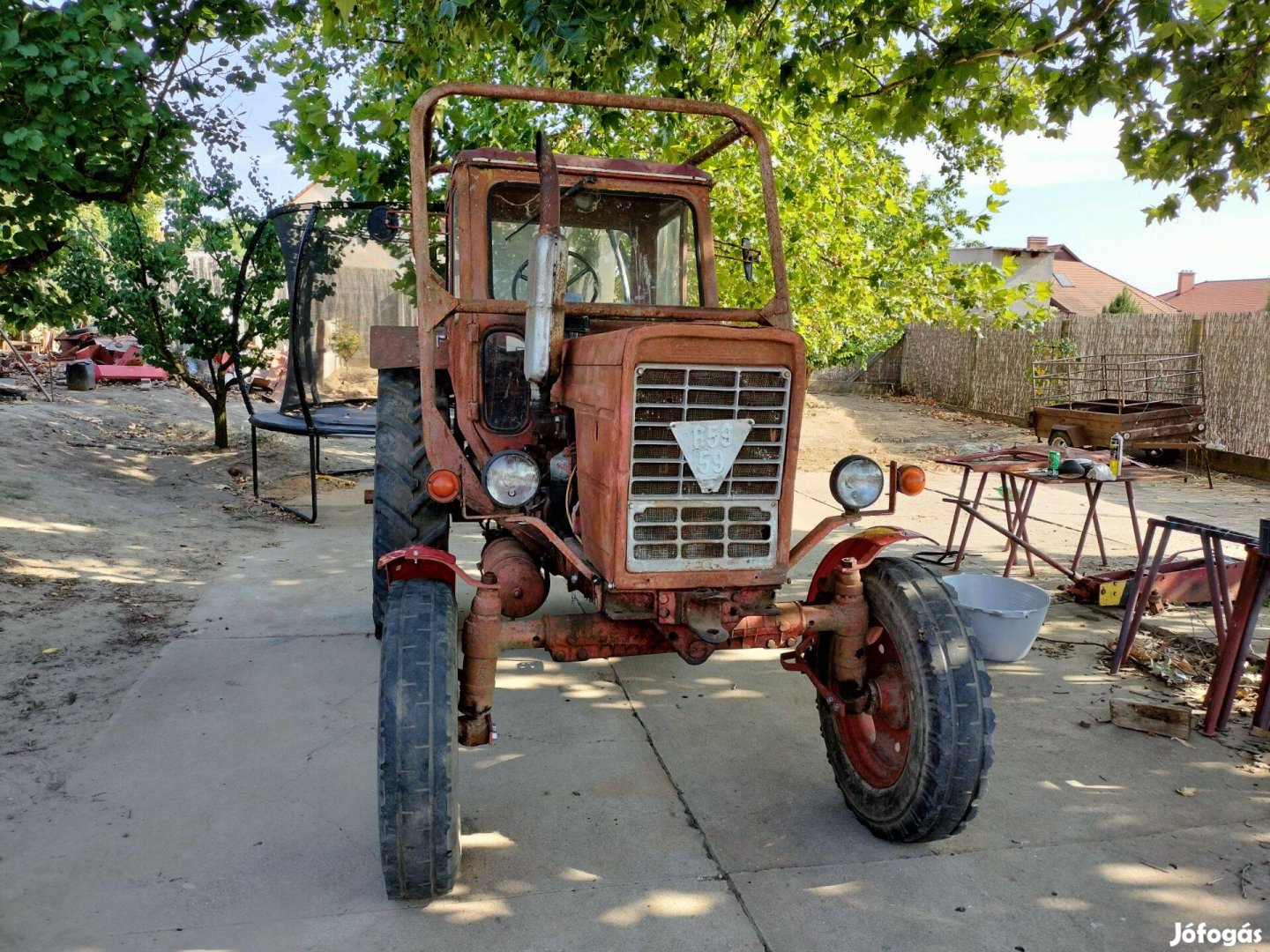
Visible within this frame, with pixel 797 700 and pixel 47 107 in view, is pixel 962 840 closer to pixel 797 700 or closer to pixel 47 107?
pixel 797 700

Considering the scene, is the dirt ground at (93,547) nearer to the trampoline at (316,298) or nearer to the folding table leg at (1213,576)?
the trampoline at (316,298)

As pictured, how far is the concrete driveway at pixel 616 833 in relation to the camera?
8.63 feet

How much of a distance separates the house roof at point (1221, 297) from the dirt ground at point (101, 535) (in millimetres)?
32880

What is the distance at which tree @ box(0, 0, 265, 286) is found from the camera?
446 centimetres

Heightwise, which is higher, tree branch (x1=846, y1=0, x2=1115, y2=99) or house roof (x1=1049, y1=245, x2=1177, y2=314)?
house roof (x1=1049, y1=245, x2=1177, y2=314)

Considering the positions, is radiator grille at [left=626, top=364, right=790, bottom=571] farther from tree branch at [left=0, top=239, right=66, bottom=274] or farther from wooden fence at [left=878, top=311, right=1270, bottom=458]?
wooden fence at [left=878, top=311, right=1270, bottom=458]

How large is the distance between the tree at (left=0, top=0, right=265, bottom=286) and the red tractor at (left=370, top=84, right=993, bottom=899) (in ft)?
7.16

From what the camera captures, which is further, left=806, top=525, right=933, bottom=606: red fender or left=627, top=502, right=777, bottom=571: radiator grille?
left=806, top=525, right=933, bottom=606: red fender

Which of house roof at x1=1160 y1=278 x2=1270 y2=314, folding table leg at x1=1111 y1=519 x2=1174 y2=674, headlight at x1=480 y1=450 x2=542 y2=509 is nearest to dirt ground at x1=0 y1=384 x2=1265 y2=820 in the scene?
headlight at x1=480 y1=450 x2=542 y2=509

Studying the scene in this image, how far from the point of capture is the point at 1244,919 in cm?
271

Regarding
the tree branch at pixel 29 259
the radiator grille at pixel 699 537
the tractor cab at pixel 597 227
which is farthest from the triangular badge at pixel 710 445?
the tree branch at pixel 29 259

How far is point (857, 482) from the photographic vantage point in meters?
3.17

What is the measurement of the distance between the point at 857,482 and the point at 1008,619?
1.91m

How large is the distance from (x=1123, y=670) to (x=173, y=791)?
14.3ft
